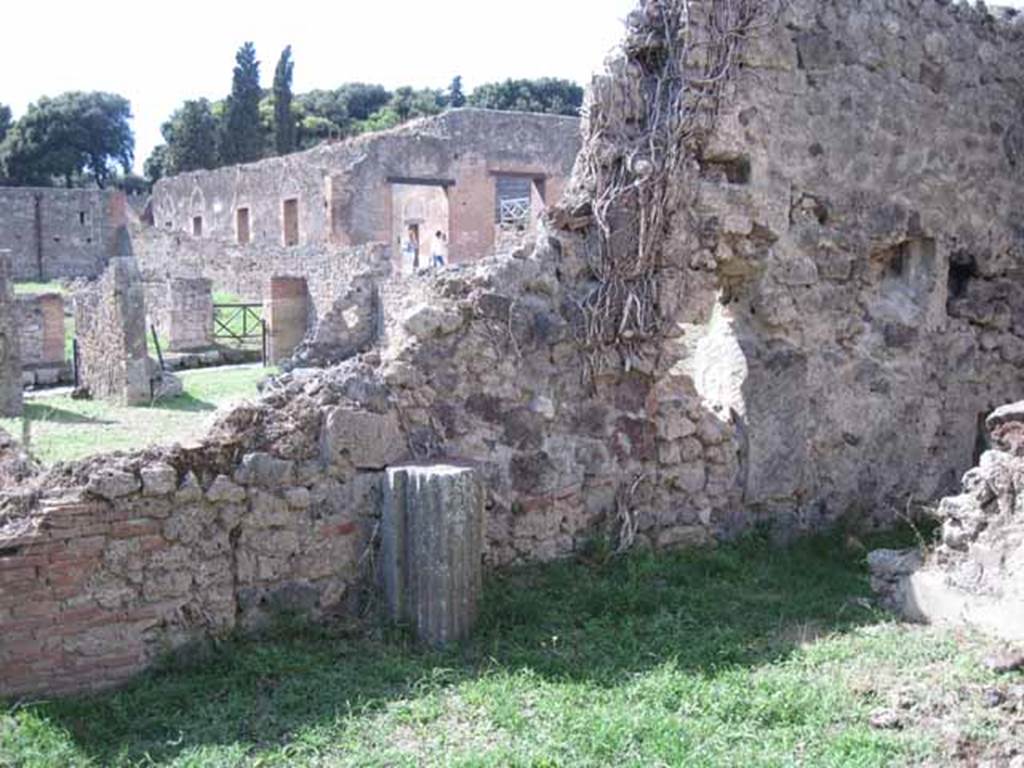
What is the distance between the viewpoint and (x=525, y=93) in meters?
49.7

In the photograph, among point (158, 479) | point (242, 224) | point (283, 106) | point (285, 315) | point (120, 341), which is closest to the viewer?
point (158, 479)

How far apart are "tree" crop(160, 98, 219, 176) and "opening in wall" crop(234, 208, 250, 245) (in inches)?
491

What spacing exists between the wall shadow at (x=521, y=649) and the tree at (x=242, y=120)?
36856 mm

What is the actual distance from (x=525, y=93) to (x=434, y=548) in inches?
1859

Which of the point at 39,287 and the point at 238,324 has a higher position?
the point at 39,287

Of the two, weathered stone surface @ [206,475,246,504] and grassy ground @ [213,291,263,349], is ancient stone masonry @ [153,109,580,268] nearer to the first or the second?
grassy ground @ [213,291,263,349]

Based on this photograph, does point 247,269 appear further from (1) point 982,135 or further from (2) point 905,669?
(2) point 905,669

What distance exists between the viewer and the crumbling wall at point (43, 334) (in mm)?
16859

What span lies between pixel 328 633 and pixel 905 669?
2.45 metres

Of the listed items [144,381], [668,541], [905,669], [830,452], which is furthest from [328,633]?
[144,381]

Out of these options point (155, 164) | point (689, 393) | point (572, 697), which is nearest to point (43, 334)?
point (689, 393)

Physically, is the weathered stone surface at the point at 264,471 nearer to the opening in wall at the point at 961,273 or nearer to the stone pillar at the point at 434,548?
the stone pillar at the point at 434,548

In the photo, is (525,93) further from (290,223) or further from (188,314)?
(188,314)

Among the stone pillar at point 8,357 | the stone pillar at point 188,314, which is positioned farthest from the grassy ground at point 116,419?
the stone pillar at point 188,314
